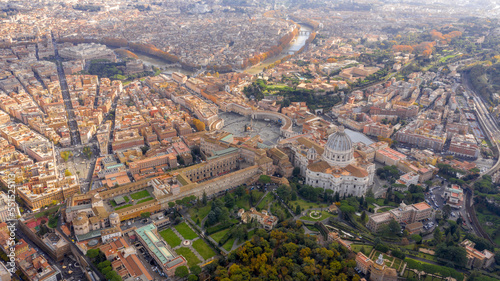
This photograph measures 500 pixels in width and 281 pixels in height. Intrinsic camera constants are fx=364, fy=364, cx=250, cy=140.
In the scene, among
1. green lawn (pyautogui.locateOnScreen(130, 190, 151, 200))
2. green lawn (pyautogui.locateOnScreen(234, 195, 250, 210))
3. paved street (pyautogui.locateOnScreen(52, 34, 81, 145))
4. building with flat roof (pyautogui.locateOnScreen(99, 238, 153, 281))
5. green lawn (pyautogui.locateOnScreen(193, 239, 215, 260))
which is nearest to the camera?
building with flat roof (pyautogui.locateOnScreen(99, 238, 153, 281))

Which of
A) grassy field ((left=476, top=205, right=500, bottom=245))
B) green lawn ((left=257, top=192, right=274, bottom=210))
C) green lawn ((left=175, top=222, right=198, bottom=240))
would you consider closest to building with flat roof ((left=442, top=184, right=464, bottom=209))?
grassy field ((left=476, top=205, right=500, bottom=245))

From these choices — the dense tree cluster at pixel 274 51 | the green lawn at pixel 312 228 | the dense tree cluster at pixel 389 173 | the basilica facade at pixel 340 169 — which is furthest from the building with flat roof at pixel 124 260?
the dense tree cluster at pixel 274 51

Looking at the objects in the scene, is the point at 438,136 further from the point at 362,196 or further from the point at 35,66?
the point at 35,66

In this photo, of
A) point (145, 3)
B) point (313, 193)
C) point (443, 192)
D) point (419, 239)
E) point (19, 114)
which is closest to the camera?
point (419, 239)

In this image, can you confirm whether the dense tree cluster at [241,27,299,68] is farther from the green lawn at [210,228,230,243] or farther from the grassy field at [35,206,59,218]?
the green lawn at [210,228,230,243]

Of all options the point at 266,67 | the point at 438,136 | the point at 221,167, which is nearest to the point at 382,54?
the point at 266,67
